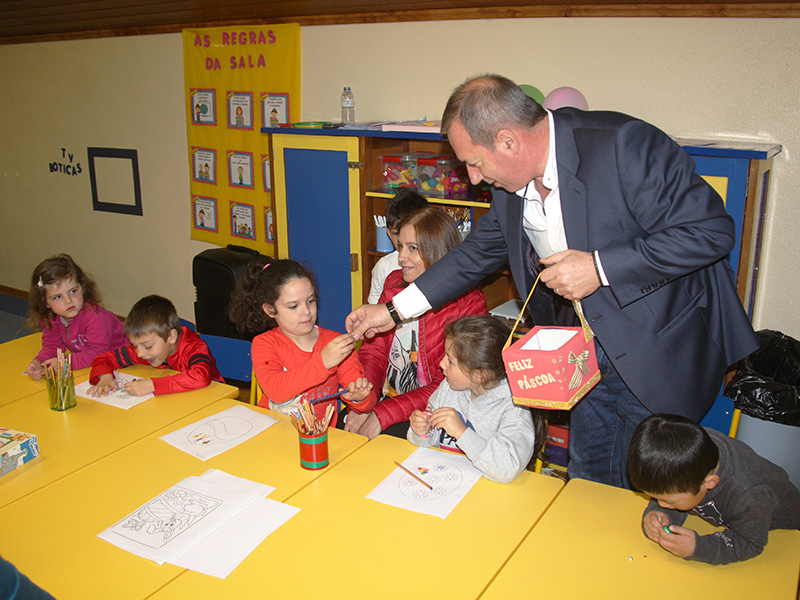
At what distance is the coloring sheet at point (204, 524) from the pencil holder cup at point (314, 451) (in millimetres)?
137

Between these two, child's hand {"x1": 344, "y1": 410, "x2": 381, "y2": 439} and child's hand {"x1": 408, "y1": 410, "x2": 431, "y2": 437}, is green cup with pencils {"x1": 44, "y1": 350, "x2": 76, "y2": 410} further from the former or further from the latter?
child's hand {"x1": 408, "y1": 410, "x2": 431, "y2": 437}

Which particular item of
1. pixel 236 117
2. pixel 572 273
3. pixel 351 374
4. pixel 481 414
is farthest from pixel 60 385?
pixel 236 117

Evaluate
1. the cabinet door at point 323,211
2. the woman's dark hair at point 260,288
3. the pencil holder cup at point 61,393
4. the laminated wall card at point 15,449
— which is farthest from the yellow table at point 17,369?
the cabinet door at point 323,211

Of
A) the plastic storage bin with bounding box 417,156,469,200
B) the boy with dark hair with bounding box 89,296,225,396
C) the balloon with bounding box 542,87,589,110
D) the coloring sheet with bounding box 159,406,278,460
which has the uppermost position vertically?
the balloon with bounding box 542,87,589,110

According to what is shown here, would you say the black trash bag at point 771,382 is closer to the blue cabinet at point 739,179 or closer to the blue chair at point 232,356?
the blue cabinet at point 739,179

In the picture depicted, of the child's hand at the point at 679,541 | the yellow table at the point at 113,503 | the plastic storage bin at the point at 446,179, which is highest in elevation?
the plastic storage bin at the point at 446,179

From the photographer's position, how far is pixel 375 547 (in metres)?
1.49

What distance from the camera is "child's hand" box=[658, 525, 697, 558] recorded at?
141 cm

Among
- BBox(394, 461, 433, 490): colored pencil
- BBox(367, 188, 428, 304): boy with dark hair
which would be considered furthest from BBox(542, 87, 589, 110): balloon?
BBox(394, 461, 433, 490): colored pencil

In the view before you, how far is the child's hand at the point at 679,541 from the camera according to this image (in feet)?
4.63

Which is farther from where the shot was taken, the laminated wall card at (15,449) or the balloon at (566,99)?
the balloon at (566,99)

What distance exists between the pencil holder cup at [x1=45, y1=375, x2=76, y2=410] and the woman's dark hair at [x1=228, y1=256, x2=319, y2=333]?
67cm

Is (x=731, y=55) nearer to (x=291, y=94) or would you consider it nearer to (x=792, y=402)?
(x=792, y=402)

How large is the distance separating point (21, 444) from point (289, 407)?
2.84 ft
